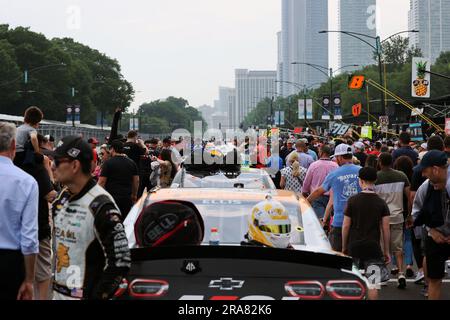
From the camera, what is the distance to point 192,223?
5844 mm

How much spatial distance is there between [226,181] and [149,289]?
692cm

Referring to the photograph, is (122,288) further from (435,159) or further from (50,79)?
(50,79)

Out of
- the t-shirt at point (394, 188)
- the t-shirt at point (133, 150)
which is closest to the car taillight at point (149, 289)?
the t-shirt at point (394, 188)

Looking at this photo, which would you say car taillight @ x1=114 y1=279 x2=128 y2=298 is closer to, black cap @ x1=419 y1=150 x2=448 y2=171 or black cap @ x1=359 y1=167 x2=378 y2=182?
black cap @ x1=419 y1=150 x2=448 y2=171

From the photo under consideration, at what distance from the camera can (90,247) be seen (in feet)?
16.3

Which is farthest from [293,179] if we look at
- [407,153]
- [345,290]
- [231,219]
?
[345,290]

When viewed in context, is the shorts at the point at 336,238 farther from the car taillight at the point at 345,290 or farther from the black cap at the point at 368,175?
the car taillight at the point at 345,290

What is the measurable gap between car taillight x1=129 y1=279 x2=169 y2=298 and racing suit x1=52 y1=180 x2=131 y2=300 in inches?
15.4

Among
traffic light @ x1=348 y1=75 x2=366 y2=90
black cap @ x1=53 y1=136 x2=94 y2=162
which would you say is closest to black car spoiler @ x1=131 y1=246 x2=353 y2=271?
black cap @ x1=53 y1=136 x2=94 y2=162

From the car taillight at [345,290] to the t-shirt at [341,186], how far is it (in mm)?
5447

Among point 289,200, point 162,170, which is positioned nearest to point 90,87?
point 162,170

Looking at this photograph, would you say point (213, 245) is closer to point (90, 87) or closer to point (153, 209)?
point (153, 209)
